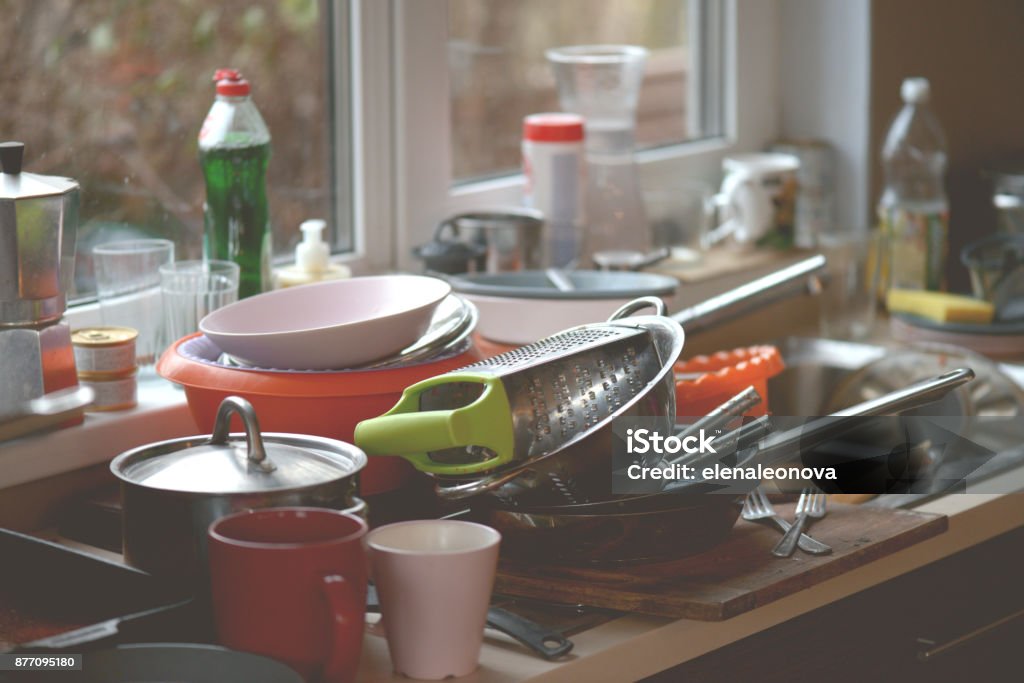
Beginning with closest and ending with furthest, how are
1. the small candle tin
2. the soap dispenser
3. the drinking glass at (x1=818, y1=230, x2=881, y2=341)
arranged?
the small candle tin, the soap dispenser, the drinking glass at (x1=818, y1=230, x2=881, y2=341)

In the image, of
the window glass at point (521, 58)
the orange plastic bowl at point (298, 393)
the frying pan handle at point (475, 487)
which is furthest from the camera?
the window glass at point (521, 58)

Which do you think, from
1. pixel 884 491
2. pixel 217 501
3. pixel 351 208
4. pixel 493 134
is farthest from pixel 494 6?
pixel 217 501

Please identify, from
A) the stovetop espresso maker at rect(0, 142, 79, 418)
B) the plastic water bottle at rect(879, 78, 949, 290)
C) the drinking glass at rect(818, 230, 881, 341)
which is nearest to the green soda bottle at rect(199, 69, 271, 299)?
the stovetop espresso maker at rect(0, 142, 79, 418)

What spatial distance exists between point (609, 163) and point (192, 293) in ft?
2.33

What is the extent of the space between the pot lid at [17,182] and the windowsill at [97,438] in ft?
0.73

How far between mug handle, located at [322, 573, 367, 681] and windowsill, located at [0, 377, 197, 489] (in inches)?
17.7

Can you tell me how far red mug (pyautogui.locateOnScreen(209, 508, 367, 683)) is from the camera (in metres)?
0.86

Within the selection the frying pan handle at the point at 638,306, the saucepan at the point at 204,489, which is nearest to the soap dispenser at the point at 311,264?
the frying pan handle at the point at 638,306

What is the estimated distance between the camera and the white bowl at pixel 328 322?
118 cm

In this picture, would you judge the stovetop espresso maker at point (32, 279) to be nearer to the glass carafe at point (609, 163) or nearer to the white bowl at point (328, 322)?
the white bowl at point (328, 322)

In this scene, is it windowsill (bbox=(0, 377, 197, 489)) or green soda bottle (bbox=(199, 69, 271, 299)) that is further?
green soda bottle (bbox=(199, 69, 271, 299))

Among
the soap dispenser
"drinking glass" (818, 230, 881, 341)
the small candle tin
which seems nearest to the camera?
the small candle tin

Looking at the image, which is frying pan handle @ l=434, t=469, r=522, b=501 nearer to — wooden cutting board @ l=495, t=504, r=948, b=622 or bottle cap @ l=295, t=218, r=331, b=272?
wooden cutting board @ l=495, t=504, r=948, b=622

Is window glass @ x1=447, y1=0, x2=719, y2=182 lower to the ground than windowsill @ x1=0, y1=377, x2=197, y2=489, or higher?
higher
